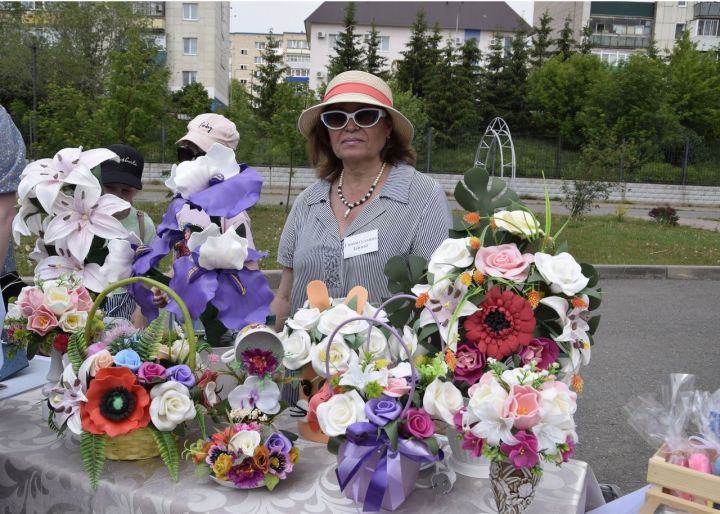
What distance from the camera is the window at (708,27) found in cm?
4866

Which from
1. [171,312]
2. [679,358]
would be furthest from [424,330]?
[679,358]

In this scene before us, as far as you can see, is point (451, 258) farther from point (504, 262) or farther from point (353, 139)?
point (353, 139)

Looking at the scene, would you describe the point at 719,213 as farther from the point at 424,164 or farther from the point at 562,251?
the point at 562,251

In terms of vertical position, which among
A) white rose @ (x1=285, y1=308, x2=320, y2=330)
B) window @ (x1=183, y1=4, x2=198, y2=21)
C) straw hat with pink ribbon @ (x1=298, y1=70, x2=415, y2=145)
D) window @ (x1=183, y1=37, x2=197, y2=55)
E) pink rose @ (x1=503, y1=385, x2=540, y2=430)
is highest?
window @ (x1=183, y1=4, x2=198, y2=21)

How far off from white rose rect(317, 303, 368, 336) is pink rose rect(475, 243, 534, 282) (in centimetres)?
33

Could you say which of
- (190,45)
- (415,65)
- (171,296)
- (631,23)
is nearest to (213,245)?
(171,296)

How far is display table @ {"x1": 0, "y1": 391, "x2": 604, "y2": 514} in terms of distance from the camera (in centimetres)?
135

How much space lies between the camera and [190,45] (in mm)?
46969

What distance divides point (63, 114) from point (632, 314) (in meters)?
10.0

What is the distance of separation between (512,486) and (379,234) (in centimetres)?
118

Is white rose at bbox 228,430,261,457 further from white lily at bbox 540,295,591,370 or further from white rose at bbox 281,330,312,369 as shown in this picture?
white lily at bbox 540,295,591,370

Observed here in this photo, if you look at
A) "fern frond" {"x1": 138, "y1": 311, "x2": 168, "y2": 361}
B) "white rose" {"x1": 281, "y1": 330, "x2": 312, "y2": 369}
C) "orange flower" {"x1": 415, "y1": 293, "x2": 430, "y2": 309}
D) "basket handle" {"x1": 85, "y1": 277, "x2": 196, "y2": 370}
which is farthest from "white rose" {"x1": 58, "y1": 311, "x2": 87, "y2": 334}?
"orange flower" {"x1": 415, "y1": 293, "x2": 430, "y2": 309}

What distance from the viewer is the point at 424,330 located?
4.54ft

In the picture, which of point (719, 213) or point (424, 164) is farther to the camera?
point (424, 164)
